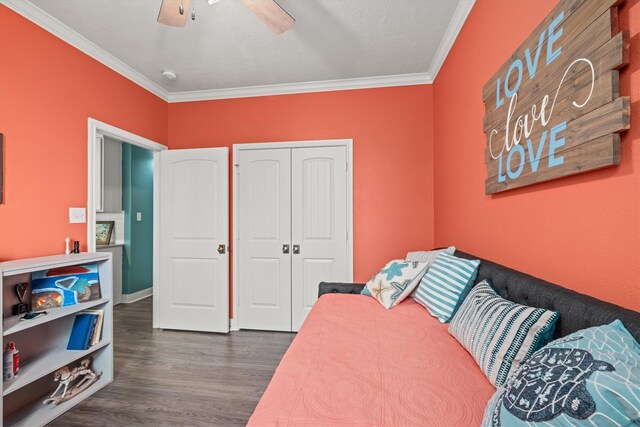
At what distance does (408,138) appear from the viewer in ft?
10.2

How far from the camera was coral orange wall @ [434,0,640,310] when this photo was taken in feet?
2.72

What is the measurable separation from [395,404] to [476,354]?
16.9 inches

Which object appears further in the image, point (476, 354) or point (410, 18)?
point (410, 18)

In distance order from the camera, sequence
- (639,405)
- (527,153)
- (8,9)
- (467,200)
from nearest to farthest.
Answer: (639,405) → (527,153) → (8,9) → (467,200)

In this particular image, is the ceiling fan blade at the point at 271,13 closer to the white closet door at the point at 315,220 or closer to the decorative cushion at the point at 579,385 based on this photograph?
the white closet door at the point at 315,220

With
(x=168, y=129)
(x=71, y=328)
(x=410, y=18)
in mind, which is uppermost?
(x=410, y=18)

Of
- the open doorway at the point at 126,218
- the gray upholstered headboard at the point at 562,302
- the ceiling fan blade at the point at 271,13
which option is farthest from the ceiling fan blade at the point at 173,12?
the open doorway at the point at 126,218

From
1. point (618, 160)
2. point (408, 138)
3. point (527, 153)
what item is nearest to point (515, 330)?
point (618, 160)

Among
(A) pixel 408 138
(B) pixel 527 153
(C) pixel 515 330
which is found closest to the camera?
(C) pixel 515 330

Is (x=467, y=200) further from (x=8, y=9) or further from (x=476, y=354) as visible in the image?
(x=8, y=9)

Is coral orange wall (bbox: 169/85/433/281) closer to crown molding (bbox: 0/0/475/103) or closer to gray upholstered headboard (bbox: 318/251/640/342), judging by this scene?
crown molding (bbox: 0/0/475/103)

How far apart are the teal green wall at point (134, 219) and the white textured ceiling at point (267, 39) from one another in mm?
1884

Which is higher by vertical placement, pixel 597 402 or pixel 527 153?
pixel 527 153

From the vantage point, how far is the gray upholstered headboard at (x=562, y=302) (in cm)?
75
